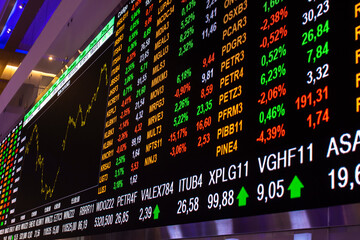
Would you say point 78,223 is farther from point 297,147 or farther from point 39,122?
point 297,147

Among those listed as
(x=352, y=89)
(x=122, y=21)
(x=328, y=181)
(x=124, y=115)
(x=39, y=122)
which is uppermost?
(x=122, y=21)

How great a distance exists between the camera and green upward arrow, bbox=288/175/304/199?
7.87ft

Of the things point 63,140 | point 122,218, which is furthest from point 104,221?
point 63,140

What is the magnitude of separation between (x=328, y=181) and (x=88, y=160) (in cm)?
324

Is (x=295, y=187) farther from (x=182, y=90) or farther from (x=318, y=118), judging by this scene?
(x=182, y=90)

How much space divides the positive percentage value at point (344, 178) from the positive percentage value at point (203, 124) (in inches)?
44.4

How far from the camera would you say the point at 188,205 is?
129 inches

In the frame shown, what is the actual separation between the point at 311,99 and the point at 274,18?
25.4 inches

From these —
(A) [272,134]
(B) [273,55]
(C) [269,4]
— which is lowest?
(A) [272,134]

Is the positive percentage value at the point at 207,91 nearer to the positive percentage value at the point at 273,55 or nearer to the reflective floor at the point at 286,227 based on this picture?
the positive percentage value at the point at 273,55

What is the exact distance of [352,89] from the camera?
2.26 m

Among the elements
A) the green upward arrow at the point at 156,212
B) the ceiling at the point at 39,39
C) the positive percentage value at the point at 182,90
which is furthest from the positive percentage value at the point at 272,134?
the ceiling at the point at 39,39

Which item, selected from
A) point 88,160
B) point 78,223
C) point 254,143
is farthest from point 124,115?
point 254,143

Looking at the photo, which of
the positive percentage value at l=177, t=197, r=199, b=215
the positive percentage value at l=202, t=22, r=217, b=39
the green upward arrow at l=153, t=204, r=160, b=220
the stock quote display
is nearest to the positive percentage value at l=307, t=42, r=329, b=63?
the stock quote display
